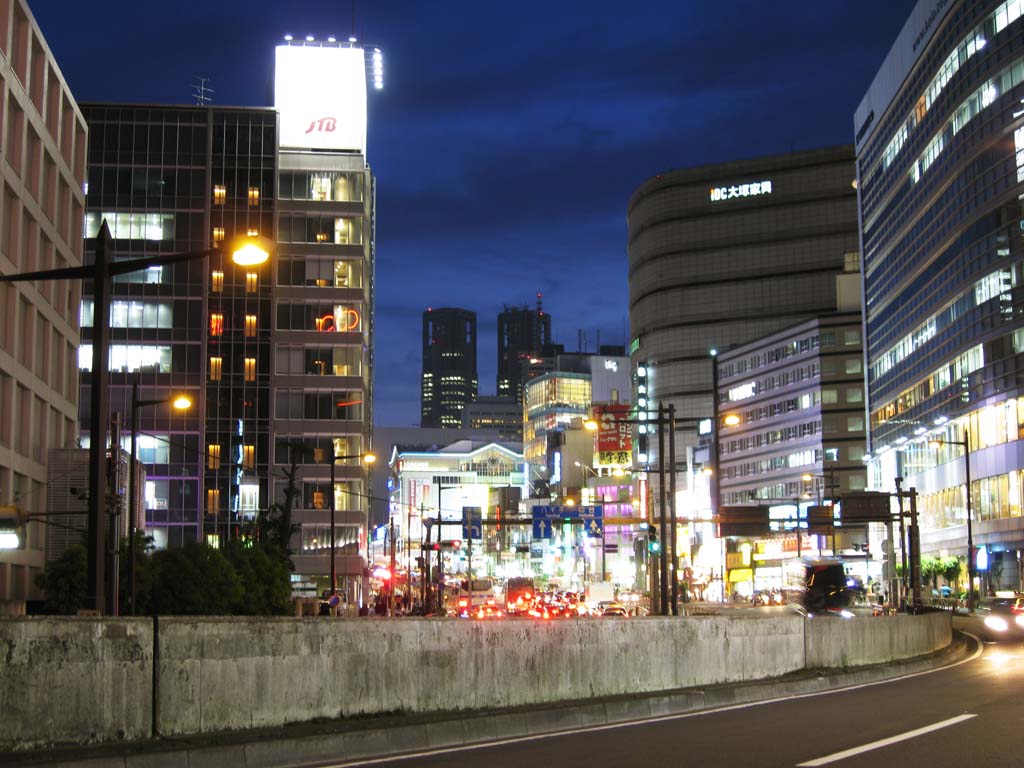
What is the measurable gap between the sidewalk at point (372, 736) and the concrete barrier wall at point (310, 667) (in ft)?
0.99

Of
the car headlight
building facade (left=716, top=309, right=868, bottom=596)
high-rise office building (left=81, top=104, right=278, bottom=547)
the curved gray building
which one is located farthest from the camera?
the curved gray building

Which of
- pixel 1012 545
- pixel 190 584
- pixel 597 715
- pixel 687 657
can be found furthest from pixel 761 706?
pixel 1012 545

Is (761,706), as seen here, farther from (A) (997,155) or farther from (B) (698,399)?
(B) (698,399)

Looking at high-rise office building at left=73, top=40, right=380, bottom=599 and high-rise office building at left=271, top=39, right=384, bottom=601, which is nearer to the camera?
high-rise office building at left=73, top=40, right=380, bottom=599

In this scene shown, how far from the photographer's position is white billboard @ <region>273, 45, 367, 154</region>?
111 m

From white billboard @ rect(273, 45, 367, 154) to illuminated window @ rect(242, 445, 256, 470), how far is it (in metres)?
26.0

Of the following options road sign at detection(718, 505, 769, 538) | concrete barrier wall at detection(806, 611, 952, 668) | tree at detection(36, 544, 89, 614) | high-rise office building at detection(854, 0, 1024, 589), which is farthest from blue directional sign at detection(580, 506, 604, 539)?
concrete barrier wall at detection(806, 611, 952, 668)

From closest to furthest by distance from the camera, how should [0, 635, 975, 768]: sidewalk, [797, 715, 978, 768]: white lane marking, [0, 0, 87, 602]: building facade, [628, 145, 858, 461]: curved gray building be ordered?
[0, 635, 975, 768]: sidewalk < [797, 715, 978, 768]: white lane marking < [0, 0, 87, 602]: building facade < [628, 145, 858, 461]: curved gray building

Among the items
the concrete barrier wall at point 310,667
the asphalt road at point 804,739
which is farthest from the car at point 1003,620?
the concrete barrier wall at point 310,667

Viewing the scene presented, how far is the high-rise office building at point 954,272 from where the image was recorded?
80.8m

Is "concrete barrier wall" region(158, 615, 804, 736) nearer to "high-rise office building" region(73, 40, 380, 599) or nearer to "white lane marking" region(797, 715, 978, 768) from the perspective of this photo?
"white lane marking" region(797, 715, 978, 768)

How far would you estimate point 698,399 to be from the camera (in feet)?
577

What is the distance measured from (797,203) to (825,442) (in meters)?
43.9

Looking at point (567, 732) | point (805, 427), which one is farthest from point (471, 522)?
point (805, 427)
